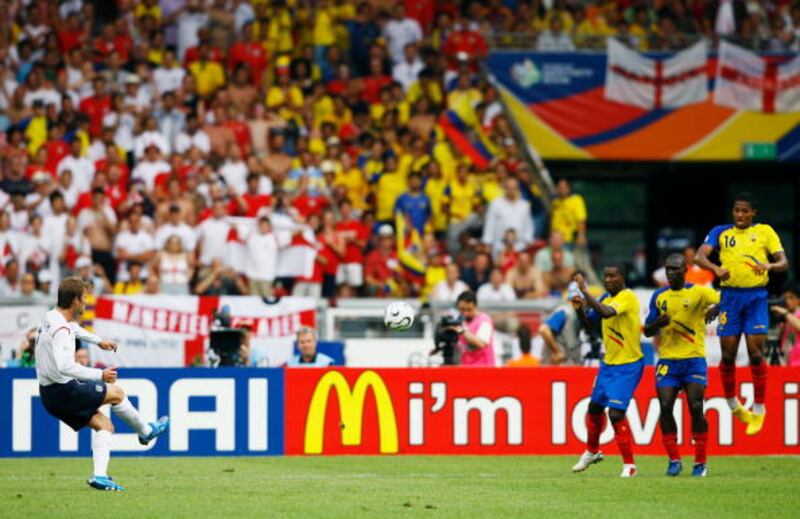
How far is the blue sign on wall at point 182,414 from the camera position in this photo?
→ 18.9 metres

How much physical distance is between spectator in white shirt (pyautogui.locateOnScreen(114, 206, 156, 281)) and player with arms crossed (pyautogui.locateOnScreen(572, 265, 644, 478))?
31.3 feet

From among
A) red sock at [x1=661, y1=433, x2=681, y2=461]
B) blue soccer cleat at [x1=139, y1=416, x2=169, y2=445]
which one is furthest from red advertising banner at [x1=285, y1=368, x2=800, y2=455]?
blue soccer cleat at [x1=139, y1=416, x2=169, y2=445]

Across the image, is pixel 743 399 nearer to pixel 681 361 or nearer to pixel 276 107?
pixel 681 361

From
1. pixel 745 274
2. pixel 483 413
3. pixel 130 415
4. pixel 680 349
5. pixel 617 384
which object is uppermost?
pixel 745 274

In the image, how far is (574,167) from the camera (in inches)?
1240

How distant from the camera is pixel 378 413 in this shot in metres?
19.4

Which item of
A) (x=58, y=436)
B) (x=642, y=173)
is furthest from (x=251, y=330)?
(x=642, y=173)

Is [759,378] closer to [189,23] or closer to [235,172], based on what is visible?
[235,172]

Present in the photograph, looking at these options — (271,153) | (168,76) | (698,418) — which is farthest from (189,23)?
(698,418)

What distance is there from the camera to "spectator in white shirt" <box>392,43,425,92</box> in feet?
94.2

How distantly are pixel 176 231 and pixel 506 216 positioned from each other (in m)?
5.16

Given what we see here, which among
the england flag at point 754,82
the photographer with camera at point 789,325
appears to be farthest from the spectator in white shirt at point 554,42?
the photographer with camera at point 789,325

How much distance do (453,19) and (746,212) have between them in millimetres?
14312

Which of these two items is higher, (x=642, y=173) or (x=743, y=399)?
(x=642, y=173)
